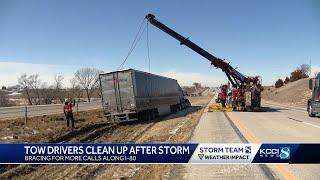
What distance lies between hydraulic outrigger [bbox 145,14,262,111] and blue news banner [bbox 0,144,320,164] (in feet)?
91.7

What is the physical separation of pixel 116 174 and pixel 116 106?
17.6 metres

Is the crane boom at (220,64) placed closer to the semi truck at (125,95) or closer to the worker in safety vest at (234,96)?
the worker in safety vest at (234,96)

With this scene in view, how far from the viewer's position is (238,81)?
38.0m

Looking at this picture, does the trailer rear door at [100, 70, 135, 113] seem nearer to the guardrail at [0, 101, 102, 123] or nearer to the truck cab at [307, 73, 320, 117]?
the guardrail at [0, 101, 102, 123]

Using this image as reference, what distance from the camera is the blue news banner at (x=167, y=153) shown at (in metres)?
7.01

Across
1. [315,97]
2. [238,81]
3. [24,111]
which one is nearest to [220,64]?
[238,81]

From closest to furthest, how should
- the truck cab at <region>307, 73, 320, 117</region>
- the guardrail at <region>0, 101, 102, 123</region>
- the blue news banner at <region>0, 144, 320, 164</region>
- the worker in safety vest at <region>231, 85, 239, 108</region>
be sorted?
1. the blue news banner at <region>0, 144, 320, 164</region>
2. the truck cab at <region>307, 73, 320, 117</region>
3. the guardrail at <region>0, 101, 102, 123</region>
4. the worker in safety vest at <region>231, 85, 239, 108</region>

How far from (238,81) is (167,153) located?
3157cm

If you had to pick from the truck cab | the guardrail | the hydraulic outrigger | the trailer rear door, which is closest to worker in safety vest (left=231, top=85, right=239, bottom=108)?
the hydraulic outrigger

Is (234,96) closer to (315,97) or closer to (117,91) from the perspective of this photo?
(315,97)

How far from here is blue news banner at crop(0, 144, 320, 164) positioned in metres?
7.01

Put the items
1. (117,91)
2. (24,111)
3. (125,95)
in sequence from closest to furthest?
(125,95) < (117,91) < (24,111)

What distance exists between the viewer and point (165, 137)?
18.9 metres

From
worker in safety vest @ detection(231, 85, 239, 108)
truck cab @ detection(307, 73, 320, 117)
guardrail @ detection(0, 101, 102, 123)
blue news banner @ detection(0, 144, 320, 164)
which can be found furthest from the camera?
worker in safety vest @ detection(231, 85, 239, 108)
